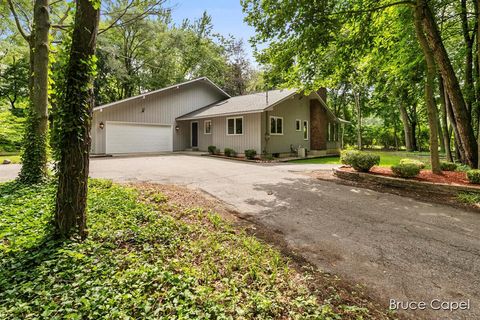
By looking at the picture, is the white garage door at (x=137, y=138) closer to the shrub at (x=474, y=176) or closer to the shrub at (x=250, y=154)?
the shrub at (x=250, y=154)

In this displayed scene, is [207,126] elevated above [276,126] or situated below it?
above

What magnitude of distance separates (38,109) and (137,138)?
11.1 metres

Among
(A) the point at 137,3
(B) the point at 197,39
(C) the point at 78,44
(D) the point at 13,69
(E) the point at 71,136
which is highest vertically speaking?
(B) the point at 197,39

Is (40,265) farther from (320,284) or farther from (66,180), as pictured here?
(320,284)

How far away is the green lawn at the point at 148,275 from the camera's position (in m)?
1.98

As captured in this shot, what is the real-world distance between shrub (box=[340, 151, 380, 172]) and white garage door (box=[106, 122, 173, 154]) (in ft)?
46.1

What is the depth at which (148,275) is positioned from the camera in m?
2.37

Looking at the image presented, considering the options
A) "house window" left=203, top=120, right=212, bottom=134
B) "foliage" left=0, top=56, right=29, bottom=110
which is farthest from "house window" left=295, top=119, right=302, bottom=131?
"foliage" left=0, top=56, right=29, bottom=110

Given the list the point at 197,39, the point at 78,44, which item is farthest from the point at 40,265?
the point at 197,39

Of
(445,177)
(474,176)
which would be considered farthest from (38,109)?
(445,177)

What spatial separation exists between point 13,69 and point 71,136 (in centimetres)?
2895

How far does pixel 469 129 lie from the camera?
23.5 feet

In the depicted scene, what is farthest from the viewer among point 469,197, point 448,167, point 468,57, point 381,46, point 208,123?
point 208,123

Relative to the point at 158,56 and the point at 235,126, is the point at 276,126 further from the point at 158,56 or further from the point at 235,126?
the point at 158,56
